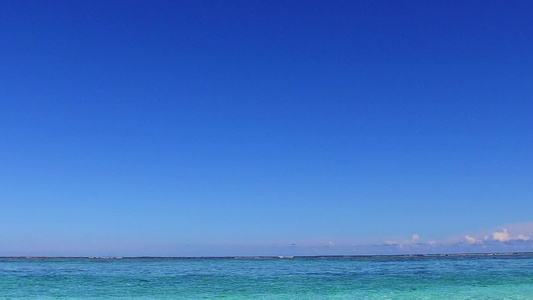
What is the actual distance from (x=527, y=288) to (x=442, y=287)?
4.32 meters

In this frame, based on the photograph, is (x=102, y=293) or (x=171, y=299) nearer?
(x=171, y=299)

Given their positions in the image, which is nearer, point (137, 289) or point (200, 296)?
point (200, 296)

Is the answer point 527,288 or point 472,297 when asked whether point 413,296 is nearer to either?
point 472,297

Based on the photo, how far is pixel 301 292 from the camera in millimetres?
24469

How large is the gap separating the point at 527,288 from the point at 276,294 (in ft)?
44.9

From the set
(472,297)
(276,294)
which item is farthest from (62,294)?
(472,297)

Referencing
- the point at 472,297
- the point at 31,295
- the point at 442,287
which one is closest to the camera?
the point at 472,297

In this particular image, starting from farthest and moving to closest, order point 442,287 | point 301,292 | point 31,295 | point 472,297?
1. point 442,287
2. point 301,292
3. point 31,295
4. point 472,297

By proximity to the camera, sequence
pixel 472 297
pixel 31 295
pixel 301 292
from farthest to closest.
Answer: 1. pixel 301 292
2. pixel 31 295
3. pixel 472 297

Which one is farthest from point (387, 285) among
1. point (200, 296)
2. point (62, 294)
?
point (62, 294)

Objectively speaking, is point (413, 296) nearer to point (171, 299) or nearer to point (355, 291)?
point (355, 291)

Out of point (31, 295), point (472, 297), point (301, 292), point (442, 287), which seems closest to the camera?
point (472, 297)

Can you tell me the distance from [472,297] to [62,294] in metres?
20.3

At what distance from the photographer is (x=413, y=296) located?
869 inches
